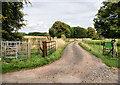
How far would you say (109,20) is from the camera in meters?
20.5

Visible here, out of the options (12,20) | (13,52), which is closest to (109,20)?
(12,20)

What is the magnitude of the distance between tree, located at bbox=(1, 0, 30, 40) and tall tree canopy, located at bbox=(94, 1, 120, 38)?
16840mm

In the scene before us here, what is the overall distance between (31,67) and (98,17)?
22374 mm

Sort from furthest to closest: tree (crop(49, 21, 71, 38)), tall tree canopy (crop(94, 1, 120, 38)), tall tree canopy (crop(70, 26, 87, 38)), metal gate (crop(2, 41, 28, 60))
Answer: tall tree canopy (crop(70, 26, 87, 38)) → tree (crop(49, 21, 71, 38)) → tall tree canopy (crop(94, 1, 120, 38)) → metal gate (crop(2, 41, 28, 60))

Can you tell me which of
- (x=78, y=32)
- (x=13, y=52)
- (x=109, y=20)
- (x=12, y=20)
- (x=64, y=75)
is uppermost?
(x=78, y=32)

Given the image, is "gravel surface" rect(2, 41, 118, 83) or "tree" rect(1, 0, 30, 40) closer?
"gravel surface" rect(2, 41, 118, 83)

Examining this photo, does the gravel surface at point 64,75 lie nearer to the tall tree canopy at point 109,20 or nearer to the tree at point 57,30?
the tall tree canopy at point 109,20

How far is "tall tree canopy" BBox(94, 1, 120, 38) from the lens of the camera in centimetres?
1898

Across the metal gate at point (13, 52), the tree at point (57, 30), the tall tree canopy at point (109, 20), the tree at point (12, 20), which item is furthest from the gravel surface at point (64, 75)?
the tree at point (57, 30)

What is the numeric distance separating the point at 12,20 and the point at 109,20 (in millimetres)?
19309

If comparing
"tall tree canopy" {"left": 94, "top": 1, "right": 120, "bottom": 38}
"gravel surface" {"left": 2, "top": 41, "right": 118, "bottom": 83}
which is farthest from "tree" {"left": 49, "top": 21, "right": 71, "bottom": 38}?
"gravel surface" {"left": 2, "top": 41, "right": 118, "bottom": 83}

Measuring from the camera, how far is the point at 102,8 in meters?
24.0

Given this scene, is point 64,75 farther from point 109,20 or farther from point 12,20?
point 109,20

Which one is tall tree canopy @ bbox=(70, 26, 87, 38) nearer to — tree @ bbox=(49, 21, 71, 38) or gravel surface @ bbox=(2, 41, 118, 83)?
tree @ bbox=(49, 21, 71, 38)
